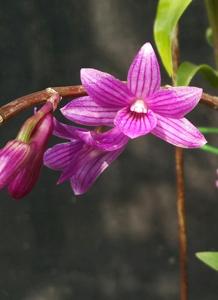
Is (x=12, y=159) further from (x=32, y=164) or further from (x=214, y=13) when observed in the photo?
(x=214, y=13)

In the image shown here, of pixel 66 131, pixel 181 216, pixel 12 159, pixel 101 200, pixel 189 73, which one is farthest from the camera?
pixel 101 200

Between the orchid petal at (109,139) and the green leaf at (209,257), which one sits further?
the green leaf at (209,257)

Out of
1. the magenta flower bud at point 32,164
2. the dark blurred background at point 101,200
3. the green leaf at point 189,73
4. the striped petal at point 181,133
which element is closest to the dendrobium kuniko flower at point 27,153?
the magenta flower bud at point 32,164

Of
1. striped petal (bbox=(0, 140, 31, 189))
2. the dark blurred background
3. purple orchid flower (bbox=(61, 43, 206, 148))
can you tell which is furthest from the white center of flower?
the dark blurred background

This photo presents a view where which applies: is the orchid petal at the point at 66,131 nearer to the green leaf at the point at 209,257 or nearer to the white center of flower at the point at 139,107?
the white center of flower at the point at 139,107

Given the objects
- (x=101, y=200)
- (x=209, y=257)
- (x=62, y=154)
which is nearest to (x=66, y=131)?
(x=62, y=154)

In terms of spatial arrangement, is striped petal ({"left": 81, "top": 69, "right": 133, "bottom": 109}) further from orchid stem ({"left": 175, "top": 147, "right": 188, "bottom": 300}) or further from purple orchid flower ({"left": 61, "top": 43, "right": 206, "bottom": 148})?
orchid stem ({"left": 175, "top": 147, "right": 188, "bottom": 300})
